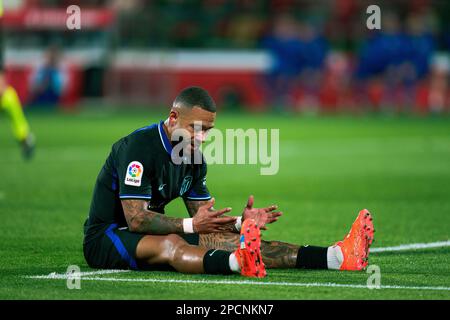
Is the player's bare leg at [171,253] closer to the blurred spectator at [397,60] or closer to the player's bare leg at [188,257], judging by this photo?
the player's bare leg at [188,257]

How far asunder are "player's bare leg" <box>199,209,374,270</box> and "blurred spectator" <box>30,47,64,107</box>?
2361 centimetres

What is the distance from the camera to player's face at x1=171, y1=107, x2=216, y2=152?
740 centimetres

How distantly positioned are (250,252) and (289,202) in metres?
5.69

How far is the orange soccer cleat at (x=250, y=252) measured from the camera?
6.87 m

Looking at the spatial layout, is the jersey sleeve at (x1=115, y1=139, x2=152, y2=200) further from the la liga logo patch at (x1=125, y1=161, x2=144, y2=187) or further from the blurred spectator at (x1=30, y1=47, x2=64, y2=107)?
the blurred spectator at (x1=30, y1=47, x2=64, y2=107)

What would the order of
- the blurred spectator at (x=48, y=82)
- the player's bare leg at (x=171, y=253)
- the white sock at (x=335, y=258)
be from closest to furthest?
the player's bare leg at (x=171, y=253) < the white sock at (x=335, y=258) < the blurred spectator at (x=48, y=82)

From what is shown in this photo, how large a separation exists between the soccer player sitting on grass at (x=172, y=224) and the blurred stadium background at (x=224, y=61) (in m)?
25.8

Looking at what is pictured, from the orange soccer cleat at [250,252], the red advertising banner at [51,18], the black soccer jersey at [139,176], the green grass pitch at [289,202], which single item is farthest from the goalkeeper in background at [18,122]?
the red advertising banner at [51,18]

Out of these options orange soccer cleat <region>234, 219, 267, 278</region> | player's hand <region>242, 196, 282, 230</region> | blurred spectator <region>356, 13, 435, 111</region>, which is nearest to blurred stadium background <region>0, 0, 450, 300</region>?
blurred spectator <region>356, 13, 435, 111</region>

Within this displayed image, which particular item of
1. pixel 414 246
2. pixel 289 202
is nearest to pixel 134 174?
pixel 414 246

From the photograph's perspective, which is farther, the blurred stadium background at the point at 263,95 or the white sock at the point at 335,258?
the blurred stadium background at the point at 263,95

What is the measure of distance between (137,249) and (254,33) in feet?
96.9

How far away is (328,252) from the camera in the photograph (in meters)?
7.61
